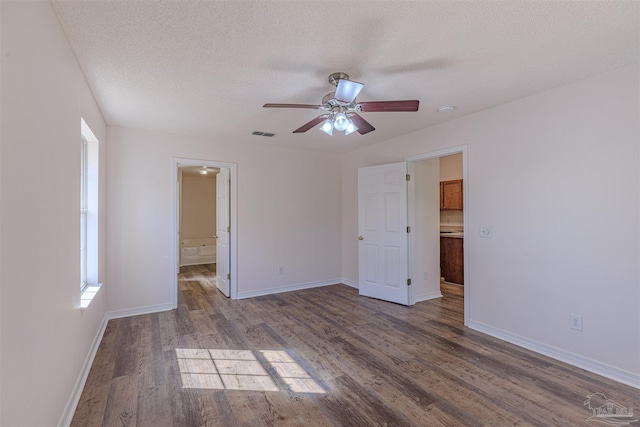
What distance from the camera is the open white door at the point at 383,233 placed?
167 inches

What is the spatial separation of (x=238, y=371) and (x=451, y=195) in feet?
16.3

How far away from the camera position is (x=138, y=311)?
3.86 meters

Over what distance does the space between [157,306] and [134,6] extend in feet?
11.6

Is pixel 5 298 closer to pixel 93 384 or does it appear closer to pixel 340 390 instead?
pixel 93 384

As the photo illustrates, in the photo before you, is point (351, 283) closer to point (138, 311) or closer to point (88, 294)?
point (138, 311)

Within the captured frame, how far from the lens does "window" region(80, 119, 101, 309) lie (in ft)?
9.68

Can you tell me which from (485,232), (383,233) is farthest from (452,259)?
(485,232)

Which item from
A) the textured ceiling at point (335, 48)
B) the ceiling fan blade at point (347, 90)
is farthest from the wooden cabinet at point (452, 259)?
the ceiling fan blade at point (347, 90)

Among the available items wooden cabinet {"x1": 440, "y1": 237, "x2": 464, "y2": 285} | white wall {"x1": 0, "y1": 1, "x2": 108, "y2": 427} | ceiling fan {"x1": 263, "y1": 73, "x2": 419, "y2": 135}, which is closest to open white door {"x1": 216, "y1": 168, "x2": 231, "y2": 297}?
ceiling fan {"x1": 263, "y1": 73, "x2": 419, "y2": 135}

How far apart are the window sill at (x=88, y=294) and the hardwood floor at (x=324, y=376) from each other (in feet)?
1.80

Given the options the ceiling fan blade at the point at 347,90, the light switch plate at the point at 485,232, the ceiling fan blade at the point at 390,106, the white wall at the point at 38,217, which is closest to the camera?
the white wall at the point at 38,217

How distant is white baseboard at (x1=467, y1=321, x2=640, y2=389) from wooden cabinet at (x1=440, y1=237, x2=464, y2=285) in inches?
78.6

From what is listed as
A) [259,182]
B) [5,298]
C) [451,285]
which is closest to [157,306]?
[259,182]

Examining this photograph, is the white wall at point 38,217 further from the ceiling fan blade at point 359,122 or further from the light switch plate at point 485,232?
the light switch plate at point 485,232
